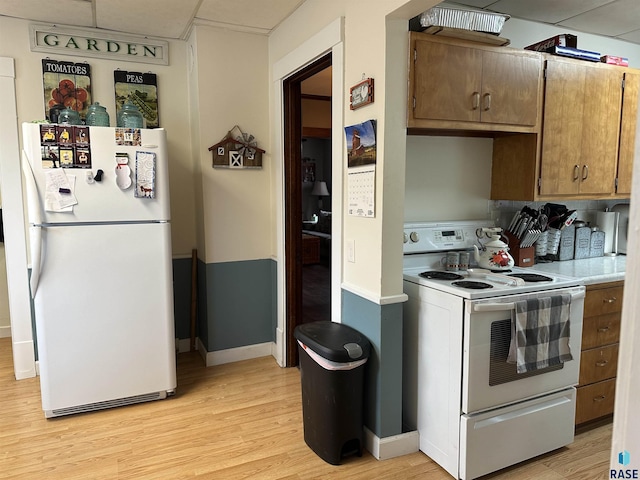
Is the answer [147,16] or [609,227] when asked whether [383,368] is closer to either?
[609,227]

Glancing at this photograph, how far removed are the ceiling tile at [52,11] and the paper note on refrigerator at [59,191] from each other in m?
1.11

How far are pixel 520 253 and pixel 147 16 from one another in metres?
2.86

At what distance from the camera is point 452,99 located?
7.36 feet

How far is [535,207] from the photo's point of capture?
3125mm

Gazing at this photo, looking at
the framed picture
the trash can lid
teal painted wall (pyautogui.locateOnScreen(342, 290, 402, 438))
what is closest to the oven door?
teal painted wall (pyautogui.locateOnScreen(342, 290, 402, 438))

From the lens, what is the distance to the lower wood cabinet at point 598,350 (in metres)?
2.41

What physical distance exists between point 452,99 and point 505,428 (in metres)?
1.63

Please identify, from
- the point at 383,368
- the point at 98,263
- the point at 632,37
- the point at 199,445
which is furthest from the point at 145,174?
the point at 632,37

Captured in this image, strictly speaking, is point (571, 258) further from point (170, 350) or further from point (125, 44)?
point (125, 44)

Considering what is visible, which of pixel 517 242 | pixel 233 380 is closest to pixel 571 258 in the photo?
pixel 517 242

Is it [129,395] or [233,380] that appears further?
[233,380]

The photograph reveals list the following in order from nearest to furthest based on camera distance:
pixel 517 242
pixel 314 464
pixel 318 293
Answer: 1. pixel 314 464
2. pixel 517 242
3. pixel 318 293

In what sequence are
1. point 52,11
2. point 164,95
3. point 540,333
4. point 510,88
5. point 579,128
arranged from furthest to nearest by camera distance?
1. point 164,95
2. point 52,11
3. point 579,128
4. point 510,88
5. point 540,333

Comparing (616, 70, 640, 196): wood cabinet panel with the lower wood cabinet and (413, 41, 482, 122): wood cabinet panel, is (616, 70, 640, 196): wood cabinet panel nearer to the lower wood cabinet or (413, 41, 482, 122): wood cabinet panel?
the lower wood cabinet
